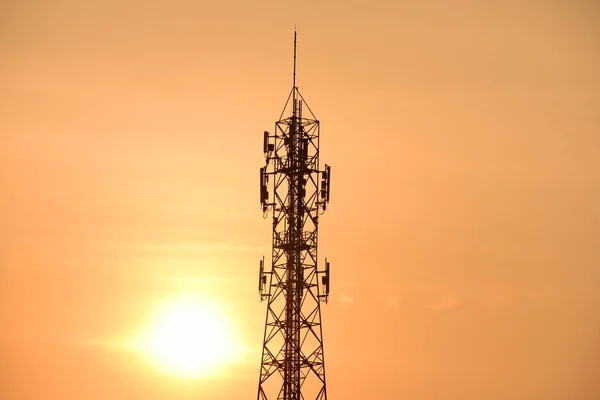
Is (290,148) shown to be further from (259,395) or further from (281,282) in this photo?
(259,395)

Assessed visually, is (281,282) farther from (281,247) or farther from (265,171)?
(265,171)

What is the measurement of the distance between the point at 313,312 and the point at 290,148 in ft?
31.8

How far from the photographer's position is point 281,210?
72.6 m

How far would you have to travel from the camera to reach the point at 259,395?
234ft

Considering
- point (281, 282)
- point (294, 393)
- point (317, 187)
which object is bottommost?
point (294, 393)

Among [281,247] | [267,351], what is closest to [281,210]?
[281,247]

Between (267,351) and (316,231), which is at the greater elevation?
(316,231)

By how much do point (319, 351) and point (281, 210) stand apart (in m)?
8.50

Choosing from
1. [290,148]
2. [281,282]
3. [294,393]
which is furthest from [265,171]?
[294,393]

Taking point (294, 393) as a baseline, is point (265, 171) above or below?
above

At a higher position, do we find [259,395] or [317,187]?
[317,187]

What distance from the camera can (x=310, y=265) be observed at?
72.2 m

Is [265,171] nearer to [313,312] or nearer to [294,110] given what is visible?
[294,110]

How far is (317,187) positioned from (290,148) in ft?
9.20
